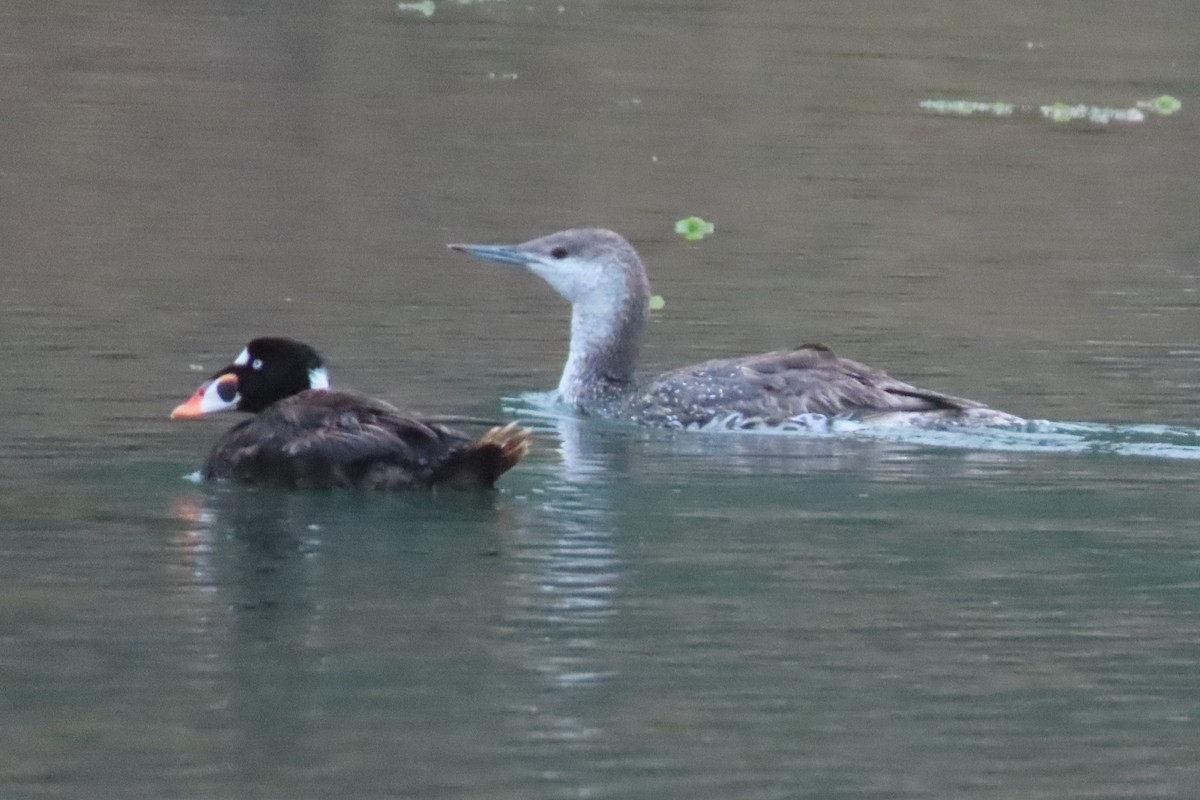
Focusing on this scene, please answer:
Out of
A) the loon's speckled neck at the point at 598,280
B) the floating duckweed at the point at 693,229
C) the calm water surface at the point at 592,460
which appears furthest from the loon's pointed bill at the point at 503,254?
the floating duckweed at the point at 693,229

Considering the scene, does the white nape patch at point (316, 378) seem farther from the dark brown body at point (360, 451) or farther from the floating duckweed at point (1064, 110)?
the floating duckweed at point (1064, 110)

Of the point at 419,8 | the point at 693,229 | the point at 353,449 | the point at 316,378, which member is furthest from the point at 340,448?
the point at 419,8

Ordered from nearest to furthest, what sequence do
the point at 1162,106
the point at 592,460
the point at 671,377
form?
1. the point at 592,460
2. the point at 671,377
3. the point at 1162,106

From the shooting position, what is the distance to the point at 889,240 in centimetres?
1809

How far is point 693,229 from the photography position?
18141 millimetres

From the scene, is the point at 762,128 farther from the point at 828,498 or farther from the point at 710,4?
the point at 828,498

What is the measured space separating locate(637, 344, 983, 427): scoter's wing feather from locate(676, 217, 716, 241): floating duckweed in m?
5.39

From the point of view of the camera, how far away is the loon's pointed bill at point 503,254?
13.5 m

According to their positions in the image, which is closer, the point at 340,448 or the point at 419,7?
the point at 340,448

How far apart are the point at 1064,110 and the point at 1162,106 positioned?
932 mm

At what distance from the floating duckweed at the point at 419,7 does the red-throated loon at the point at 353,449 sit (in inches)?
773

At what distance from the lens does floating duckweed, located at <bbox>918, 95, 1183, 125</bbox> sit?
2381 centimetres

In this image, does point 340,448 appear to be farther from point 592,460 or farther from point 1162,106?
point 1162,106

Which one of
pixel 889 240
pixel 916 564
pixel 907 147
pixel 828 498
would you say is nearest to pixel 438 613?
pixel 916 564
